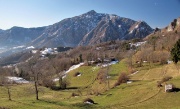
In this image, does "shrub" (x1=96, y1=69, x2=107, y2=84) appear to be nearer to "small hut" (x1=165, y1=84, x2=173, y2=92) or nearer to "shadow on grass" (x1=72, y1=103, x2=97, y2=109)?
"shadow on grass" (x1=72, y1=103, x2=97, y2=109)

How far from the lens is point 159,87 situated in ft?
194

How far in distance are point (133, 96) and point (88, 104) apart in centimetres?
1005

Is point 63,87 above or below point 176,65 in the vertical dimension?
below

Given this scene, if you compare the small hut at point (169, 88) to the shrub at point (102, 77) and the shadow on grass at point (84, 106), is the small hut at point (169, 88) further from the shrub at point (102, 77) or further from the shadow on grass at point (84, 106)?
the shrub at point (102, 77)

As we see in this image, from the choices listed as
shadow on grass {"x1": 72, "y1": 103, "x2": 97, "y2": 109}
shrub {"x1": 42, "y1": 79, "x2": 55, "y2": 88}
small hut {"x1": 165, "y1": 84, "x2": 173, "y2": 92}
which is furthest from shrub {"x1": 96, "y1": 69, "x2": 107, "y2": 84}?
small hut {"x1": 165, "y1": 84, "x2": 173, "y2": 92}

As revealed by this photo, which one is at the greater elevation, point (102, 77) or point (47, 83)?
point (102, 77)

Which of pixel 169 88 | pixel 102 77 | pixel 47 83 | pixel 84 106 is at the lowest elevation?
pixel 47 83

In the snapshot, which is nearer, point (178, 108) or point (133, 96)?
point (178, 108)

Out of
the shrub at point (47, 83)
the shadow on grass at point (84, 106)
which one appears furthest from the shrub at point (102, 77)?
the shadow on grass at point (84, 106)

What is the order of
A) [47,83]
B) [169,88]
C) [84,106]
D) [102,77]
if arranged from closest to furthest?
[169,88]
[84,106]
[47,83]
[102,77]

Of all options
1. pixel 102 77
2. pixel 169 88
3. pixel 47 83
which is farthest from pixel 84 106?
pixel 102 77

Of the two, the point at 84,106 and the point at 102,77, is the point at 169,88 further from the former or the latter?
the point at 102,77

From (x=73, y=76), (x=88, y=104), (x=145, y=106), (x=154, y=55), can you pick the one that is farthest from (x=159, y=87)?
(x=73, y=76)

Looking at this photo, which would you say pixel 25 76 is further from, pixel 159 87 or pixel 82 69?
pixel 159 87
